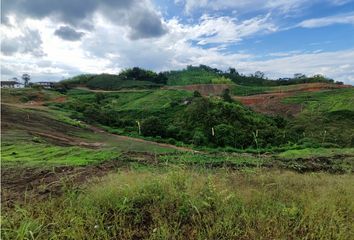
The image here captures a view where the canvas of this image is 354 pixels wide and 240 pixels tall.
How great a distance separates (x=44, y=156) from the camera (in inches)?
457

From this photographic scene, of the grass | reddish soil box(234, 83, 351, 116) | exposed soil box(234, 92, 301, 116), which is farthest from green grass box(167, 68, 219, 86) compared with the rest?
the grass

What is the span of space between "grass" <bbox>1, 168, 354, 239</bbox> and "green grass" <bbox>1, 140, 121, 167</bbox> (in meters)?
Answer: 5.56

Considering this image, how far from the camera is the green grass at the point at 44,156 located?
406 inches

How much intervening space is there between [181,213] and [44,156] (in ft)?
27.5

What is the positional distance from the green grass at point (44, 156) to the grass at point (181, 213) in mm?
5565

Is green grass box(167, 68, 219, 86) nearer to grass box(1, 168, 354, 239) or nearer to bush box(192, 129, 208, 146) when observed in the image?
bush box(192, 129, 208, 146)

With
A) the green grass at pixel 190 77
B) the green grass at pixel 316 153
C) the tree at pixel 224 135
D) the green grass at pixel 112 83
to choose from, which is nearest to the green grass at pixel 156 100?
the tree at pixel 224 135

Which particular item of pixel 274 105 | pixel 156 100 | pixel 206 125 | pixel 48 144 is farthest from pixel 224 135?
pixel 156 100

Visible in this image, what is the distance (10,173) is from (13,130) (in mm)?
9275

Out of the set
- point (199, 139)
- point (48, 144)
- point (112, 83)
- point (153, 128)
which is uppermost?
point (112, 83)

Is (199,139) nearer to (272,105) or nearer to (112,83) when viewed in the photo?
(272,105)

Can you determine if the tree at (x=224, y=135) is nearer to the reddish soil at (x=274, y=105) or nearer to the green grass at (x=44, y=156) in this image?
the reddish soil at (x=274, y=105)

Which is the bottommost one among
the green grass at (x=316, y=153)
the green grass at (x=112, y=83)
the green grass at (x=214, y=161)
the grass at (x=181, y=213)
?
the green grass at (x=316, y=153)

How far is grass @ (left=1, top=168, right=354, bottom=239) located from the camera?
395 cm
